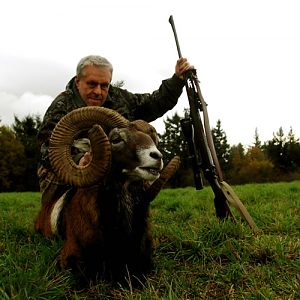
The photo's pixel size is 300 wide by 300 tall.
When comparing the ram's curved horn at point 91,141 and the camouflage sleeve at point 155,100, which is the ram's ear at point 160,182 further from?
the camouflage sleeve at point 155,100

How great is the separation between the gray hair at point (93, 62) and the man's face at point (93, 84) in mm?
37

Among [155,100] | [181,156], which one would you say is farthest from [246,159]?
[155,100]

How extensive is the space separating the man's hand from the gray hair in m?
1.17

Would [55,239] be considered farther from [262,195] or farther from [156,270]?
[262,195]

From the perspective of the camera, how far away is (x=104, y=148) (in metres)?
3.81

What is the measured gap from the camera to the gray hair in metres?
5.35

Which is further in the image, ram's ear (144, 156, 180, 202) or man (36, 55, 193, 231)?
man (36, 55, 193, 231)

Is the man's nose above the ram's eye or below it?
above

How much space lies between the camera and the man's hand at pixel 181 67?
6137mm

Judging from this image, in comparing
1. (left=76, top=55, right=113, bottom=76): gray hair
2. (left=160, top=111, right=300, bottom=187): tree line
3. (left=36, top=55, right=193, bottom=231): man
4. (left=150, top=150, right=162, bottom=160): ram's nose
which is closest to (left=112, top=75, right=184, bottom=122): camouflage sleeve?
(left=36, top=55, right=193, bottom=231): man

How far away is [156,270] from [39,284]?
1.37 m

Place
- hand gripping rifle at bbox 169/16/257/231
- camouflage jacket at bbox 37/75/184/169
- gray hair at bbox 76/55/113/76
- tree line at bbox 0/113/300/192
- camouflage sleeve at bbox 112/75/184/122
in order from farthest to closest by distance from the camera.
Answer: tree line at bbox 0/113/300/192 → camouflage sleeve at bbox 112/75/184/122 → hand gripping rifle at bbox 169/16/257/231 → camouflage jacket at bbox 37/75/184/169 → gray hair at bbox 76/55/113/76

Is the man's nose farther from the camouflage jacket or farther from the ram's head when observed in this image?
the ram's head

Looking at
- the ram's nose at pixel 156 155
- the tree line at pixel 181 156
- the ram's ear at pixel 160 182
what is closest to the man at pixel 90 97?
the ram's ear at pixel 160 182
